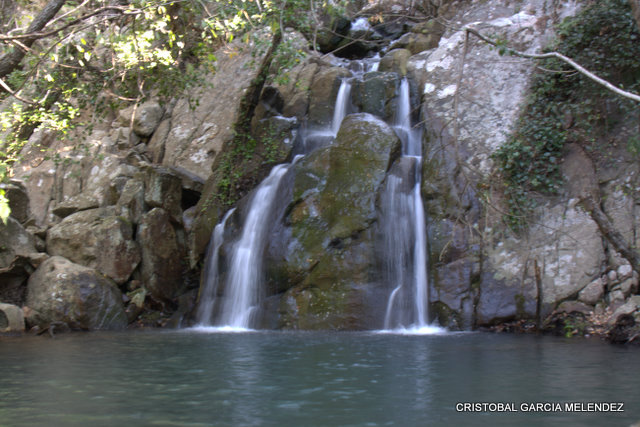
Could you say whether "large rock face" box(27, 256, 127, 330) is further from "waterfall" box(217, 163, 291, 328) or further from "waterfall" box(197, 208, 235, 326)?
"waterfall" box(217, 163, 291, 328)

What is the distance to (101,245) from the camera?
12.1m

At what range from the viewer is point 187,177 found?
14141 mm

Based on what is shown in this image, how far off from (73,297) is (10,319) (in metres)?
1.15

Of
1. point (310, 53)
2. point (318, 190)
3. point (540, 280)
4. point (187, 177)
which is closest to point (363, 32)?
point (310, 53)

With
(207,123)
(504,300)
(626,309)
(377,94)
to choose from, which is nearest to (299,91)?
(377,94)

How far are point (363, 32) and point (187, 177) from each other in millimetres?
8911

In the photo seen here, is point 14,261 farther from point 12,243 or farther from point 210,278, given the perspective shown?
point 210,278

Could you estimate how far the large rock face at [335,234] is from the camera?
9781mm

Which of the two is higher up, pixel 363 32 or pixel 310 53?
pixel 363 32

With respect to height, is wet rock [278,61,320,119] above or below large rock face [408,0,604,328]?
above

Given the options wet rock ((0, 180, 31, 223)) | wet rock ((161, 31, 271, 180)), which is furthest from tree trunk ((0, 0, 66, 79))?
wet rock ((161, 31, 271, 180))

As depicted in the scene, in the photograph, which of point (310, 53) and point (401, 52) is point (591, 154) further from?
point (310, 53)

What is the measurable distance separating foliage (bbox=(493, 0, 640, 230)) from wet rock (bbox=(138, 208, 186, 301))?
758 cm

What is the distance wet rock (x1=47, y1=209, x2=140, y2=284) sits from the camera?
1208cm
